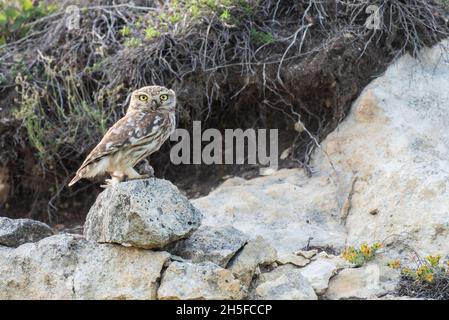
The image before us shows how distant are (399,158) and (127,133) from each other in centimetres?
225

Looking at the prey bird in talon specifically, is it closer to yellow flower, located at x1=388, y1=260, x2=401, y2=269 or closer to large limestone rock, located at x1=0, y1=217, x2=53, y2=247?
large limestone rock, located at x1=0, y1=217, x2=53, y2=247

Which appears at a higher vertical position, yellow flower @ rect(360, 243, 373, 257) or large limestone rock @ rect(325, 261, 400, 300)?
yellow flower @ rect(360, 243, 373, 257)

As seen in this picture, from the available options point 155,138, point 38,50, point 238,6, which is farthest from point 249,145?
point 38,50

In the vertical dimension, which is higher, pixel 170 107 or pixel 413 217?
pixel 170 107

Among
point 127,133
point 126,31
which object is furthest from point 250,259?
point 126,31

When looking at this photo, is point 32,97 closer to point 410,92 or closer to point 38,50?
point 38,50

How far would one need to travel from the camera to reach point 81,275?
5.49 metres

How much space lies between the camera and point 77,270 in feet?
18.1

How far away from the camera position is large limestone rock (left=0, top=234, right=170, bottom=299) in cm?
538

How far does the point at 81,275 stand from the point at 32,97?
2.90 m

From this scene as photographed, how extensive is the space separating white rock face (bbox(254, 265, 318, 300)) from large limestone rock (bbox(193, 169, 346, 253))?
87 cm

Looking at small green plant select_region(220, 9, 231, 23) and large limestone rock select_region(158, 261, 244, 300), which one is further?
small green plant select_region(220, 9, 231, 23)

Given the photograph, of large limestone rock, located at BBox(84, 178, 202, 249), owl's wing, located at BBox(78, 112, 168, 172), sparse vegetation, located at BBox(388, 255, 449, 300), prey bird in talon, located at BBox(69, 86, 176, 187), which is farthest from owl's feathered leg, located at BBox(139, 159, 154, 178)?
sparse vegetation, located at BBox(388, 255, 449, 300)

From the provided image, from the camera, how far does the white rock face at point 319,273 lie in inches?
224
